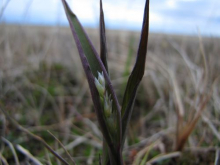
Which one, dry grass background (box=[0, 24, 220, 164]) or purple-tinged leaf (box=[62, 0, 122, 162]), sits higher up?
purple-tinged leaf (box=[62, 0, 122, 162])

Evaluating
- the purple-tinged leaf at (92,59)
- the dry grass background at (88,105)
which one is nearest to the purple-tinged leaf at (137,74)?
the purple-tinged leaf at (92,59)

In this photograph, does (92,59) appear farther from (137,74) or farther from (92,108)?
(92,108)

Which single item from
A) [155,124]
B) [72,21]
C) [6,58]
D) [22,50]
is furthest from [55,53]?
[72,21]

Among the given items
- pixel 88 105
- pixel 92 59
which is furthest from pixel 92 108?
pixel 92 59

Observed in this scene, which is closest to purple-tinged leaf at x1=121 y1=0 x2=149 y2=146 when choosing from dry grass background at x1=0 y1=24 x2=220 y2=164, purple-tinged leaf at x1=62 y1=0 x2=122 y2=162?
purple-tinged leaf at x1=62 y1=0 x2=122 y2=162

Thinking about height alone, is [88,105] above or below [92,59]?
below

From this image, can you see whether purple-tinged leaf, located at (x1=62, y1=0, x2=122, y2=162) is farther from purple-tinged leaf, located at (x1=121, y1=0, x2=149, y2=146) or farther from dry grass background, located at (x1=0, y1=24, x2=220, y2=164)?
dry grass background, located at (x1=0, y1=24, x2=220, y2=164)

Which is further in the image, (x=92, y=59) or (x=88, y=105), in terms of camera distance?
(x=88, y=105)

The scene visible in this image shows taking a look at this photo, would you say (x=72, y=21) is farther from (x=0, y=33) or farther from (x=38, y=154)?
(x=0, y=33)
